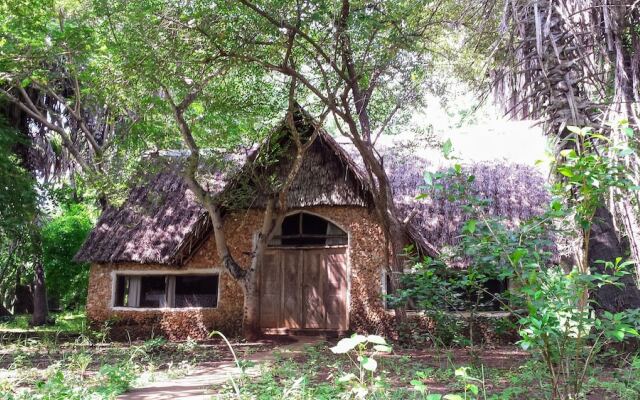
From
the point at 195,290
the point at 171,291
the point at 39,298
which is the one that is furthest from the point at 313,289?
the point at 39,298

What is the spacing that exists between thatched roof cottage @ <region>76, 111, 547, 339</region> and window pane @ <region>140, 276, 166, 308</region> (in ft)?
0.07

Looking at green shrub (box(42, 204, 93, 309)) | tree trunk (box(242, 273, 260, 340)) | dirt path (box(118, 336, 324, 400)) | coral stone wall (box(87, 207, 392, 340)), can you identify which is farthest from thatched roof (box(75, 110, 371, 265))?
green shrub (box(42, 204, 93, 309))

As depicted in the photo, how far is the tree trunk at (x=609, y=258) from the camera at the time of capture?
6.42 metres

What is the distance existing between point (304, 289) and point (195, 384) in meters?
5.08

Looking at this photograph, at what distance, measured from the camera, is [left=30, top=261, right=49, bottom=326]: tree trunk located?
51.3 ft

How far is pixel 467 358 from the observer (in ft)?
26.5

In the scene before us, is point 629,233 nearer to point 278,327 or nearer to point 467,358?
point 467,358

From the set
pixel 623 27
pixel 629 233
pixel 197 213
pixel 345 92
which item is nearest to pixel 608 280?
pixel 629 233

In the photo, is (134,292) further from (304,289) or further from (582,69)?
(582,69)

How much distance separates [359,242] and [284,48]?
153 inches

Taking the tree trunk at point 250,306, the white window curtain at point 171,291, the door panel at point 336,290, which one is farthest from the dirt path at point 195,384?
the white window curtain at point 171,291

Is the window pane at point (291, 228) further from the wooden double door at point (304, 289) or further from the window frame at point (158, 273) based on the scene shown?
the window frame at point (158, 273)

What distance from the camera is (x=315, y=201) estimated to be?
10.9 meters

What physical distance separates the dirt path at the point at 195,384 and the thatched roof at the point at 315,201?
3410 millimetres
